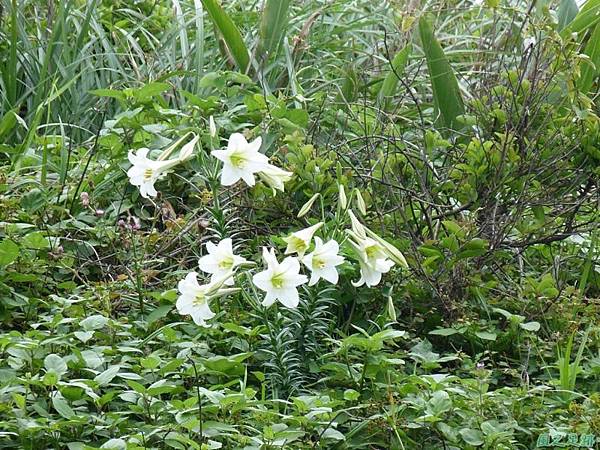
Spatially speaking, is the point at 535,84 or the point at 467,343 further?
the point at 535,84

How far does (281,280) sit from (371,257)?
0.26 m

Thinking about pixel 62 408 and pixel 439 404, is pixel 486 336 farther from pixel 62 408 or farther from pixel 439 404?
pixel 62 408

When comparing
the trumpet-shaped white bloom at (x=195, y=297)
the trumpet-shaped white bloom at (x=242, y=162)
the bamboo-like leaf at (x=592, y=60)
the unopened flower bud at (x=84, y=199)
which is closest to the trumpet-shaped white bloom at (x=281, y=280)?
the trumpet-shaped white bloom at (x=195, y=297)

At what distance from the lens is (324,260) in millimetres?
2520

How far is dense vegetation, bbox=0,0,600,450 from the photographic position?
2.48 m

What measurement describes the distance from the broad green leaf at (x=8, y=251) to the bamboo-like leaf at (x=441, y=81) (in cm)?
192

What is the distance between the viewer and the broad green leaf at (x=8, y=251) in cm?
302

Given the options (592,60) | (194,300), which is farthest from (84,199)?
(592,60)

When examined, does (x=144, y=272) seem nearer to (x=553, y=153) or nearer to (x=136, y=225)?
(x=136, y=225)

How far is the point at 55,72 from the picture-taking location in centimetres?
473

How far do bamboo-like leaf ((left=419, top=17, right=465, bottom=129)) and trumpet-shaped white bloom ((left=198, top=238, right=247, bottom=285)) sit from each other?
1953mm

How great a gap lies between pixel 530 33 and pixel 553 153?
41 cm

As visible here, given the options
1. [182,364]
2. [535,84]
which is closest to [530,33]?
[535,84]

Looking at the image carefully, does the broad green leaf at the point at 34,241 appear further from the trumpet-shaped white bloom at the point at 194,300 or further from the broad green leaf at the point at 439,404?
the broad green leaf at the point at 439,404
